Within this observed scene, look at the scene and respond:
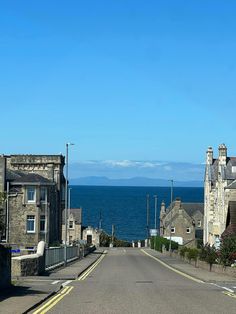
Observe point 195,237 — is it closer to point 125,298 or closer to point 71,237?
point 71,237

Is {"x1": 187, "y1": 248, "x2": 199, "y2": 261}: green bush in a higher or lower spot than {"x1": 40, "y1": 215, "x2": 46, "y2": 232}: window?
lower

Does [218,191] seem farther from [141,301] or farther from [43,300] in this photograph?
[43,300]

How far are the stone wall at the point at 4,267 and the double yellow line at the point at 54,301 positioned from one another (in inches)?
70.7

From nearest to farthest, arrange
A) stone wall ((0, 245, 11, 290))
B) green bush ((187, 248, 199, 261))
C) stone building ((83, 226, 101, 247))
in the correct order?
stone wall ((0, 245, 11, 290)) < green bush ((187, 248, 199, 261)) < stone building ((83, 226, 101, 247))


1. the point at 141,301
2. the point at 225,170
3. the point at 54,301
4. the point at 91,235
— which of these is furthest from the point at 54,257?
the point at 91,235

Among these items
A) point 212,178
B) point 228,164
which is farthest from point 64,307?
point 212,178

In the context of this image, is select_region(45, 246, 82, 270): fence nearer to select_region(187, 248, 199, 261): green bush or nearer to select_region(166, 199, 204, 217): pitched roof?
select_region(187, 248, 199, 261): green bush

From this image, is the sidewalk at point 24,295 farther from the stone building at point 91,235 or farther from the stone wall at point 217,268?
the stone building at point 91,235

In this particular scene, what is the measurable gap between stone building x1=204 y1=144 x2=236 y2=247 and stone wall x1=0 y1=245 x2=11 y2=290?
3719cm

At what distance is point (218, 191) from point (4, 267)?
49746mm

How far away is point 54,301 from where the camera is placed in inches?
803

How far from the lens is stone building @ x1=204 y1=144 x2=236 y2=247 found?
214ft

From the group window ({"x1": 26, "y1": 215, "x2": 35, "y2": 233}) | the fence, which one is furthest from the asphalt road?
window ({"x1": 26, "y1": 215, "x2": 35, "y2": 233})

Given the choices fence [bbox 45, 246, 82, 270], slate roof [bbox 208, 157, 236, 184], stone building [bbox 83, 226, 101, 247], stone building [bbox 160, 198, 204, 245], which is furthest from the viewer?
stone building [bbox 83, 226, 101, 247]
